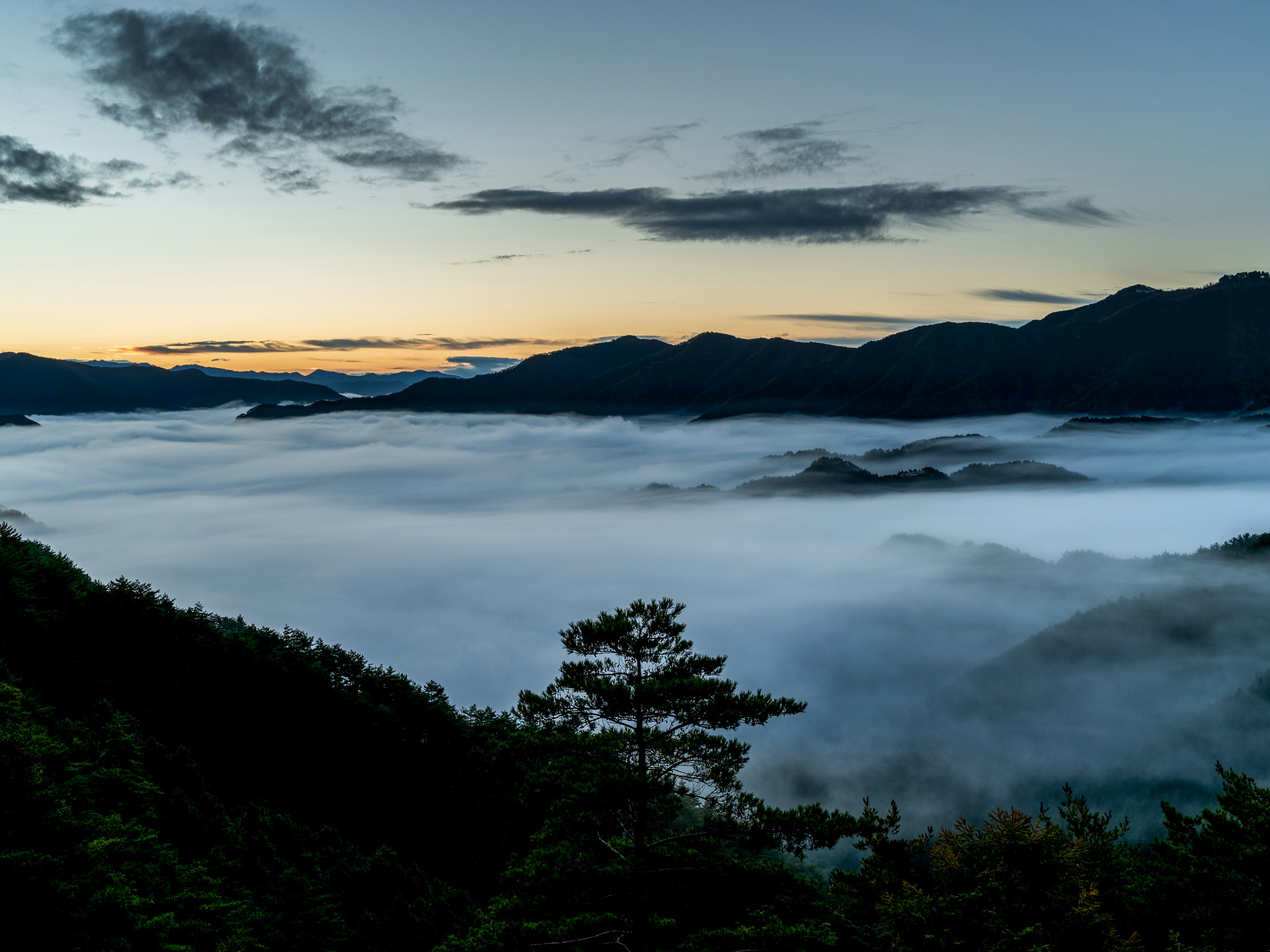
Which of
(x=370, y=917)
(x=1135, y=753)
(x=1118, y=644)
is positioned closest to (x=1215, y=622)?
(x=1118, y=644)

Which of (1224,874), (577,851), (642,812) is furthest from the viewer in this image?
(1224,874)

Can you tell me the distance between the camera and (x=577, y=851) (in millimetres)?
16672

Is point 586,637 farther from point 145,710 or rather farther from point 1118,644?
point 1118,644

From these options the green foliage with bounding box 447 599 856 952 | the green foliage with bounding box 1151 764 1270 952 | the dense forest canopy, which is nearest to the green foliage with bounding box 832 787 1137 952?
the dense forest canopy

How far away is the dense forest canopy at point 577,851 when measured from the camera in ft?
53.3

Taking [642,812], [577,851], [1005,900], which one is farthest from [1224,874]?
[577,851]

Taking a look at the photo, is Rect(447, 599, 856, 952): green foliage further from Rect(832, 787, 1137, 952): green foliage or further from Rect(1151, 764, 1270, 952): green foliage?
Rect(1151, 764, 1270, 952): green foliage

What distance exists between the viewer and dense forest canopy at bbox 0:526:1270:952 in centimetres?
1625

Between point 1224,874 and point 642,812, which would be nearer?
point 642,812

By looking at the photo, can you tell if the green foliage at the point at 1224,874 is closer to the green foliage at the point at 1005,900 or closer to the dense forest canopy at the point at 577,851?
the dense forest canopy at the point at 577,851

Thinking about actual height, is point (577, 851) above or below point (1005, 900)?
above

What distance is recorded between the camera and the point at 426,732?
174 feet

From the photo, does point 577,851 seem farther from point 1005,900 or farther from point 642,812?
point 1005,900

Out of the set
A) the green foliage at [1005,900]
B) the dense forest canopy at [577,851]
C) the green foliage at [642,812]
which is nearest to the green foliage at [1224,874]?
the dense forest canopy at [577,851]
